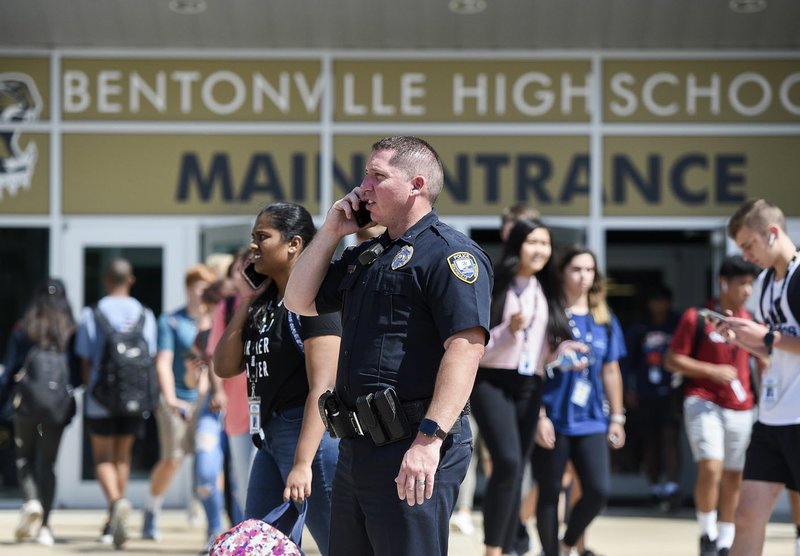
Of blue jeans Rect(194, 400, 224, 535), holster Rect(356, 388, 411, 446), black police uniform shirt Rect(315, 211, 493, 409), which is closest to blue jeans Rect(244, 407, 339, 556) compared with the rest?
black police uniform shirt Rect(315, 211, 493, 409)

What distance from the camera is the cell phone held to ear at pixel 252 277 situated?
495cm

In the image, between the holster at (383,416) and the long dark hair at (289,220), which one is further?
the long dark hair at (289,220)

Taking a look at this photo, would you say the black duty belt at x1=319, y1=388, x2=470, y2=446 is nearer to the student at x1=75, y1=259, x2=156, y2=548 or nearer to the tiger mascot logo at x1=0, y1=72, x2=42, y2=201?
the student at x1=75, y1=259, x2=156, y2=548

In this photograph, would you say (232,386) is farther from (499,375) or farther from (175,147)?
(175,147)

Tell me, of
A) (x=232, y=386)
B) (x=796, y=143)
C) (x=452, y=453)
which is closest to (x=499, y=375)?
(x=232, y=386)

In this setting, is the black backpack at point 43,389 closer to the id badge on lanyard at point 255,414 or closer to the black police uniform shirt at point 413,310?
the id badge on lanyard at point 255,414

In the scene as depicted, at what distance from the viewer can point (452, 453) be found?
12.4ft

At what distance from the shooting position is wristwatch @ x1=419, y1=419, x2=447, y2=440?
3.61m

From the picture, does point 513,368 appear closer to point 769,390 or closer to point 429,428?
point 769,390

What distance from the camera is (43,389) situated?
8.50 metres

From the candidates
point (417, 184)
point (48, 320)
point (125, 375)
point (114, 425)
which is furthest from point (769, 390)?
point (48, 320)

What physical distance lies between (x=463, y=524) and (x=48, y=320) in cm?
327

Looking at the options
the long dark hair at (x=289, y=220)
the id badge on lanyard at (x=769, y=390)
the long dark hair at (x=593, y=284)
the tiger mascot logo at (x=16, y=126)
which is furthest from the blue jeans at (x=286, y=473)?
the tiger mascot logo at (x=16, y=126)

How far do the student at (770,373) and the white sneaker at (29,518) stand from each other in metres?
5.00
